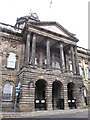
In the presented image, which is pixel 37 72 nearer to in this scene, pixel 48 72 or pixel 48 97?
pixel 48 72

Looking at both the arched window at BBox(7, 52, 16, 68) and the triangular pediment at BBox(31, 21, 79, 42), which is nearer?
the arched window at BBox(7, 52, 16, 68)

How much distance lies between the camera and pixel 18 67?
18.8 metres

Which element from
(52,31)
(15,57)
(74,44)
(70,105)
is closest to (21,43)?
(15,57)

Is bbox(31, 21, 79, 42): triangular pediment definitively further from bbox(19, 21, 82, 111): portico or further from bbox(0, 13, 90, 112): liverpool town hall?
bbox(19, 21, 82, 111): portico

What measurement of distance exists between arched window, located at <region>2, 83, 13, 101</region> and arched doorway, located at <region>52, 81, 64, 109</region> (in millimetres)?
6696

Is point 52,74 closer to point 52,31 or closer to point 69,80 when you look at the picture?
point 69,80

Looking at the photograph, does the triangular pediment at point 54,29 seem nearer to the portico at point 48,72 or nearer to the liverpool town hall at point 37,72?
the liverpool town hall at point 37,72

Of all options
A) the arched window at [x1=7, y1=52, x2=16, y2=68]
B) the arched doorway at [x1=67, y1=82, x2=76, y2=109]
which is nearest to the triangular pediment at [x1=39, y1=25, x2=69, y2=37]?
the arched window at [x1=7, y1=52, x2=16, y2=68]

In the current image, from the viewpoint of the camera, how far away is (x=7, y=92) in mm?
16891

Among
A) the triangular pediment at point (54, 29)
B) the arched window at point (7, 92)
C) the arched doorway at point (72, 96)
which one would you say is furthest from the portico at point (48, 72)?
the arched window at point (7, 92)

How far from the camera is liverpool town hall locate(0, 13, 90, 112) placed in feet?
48.6

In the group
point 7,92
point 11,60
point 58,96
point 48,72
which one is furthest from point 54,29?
point 7,92

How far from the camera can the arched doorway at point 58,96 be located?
16547 millimetres

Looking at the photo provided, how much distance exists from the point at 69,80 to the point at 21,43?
10342 millimetres
